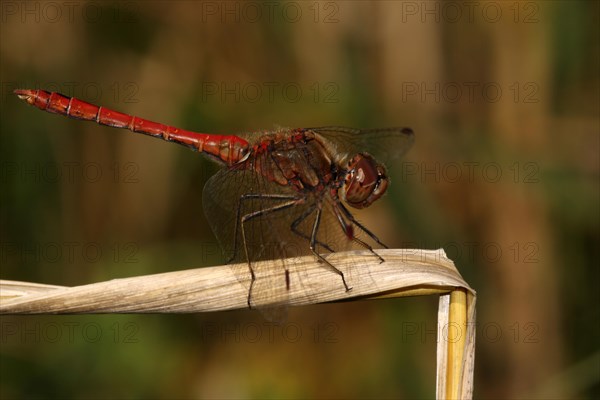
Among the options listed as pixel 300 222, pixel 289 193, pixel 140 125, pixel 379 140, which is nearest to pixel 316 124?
pixel 379 140

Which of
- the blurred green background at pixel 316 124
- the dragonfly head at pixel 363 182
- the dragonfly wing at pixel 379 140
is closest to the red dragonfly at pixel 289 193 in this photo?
the dragonfly head at pixel 363 182

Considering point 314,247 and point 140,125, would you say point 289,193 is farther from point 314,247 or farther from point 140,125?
point 140,125

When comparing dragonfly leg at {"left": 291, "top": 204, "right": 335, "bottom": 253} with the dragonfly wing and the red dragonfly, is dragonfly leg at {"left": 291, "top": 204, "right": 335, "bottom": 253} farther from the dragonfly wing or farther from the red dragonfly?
the dragonfly wing

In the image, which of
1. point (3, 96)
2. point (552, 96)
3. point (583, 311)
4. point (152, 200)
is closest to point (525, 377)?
point (583, 311)

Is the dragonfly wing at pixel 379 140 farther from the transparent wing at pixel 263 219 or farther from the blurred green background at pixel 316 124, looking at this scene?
the transparent wing at pixel 263 219

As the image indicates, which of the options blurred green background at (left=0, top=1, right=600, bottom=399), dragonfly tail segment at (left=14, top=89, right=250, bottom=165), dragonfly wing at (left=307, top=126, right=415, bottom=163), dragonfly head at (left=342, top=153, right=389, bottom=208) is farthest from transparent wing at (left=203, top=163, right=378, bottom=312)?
blurred green background at (left=0, top=1, right=600, bottom=399)
